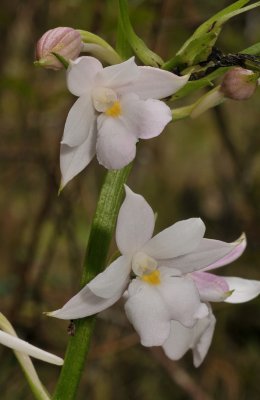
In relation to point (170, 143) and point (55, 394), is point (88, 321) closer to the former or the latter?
point (55, 394)

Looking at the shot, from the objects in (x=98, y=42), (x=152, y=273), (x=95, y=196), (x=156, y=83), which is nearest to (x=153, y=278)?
(x=152, y=273)

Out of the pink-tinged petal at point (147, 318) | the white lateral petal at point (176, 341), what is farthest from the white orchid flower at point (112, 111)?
the white lateral petal at point (176, 341)

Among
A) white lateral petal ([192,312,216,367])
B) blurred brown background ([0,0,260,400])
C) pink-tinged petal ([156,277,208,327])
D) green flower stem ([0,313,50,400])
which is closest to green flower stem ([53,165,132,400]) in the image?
green flower stem ([0,313,50,400])

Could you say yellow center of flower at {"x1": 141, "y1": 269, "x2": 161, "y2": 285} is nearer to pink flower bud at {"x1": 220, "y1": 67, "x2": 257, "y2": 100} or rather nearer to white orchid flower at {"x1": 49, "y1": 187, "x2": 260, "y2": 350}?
white orchid flower at {"x1": 49, "y1": 187, "x2": 260, "y2": 350}

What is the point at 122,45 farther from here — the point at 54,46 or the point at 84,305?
the point at 84,305

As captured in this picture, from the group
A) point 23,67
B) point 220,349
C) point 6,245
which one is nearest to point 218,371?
point 220,349

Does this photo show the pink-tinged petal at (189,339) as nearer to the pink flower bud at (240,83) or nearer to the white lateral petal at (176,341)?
the white lateral petal at (176,341)
